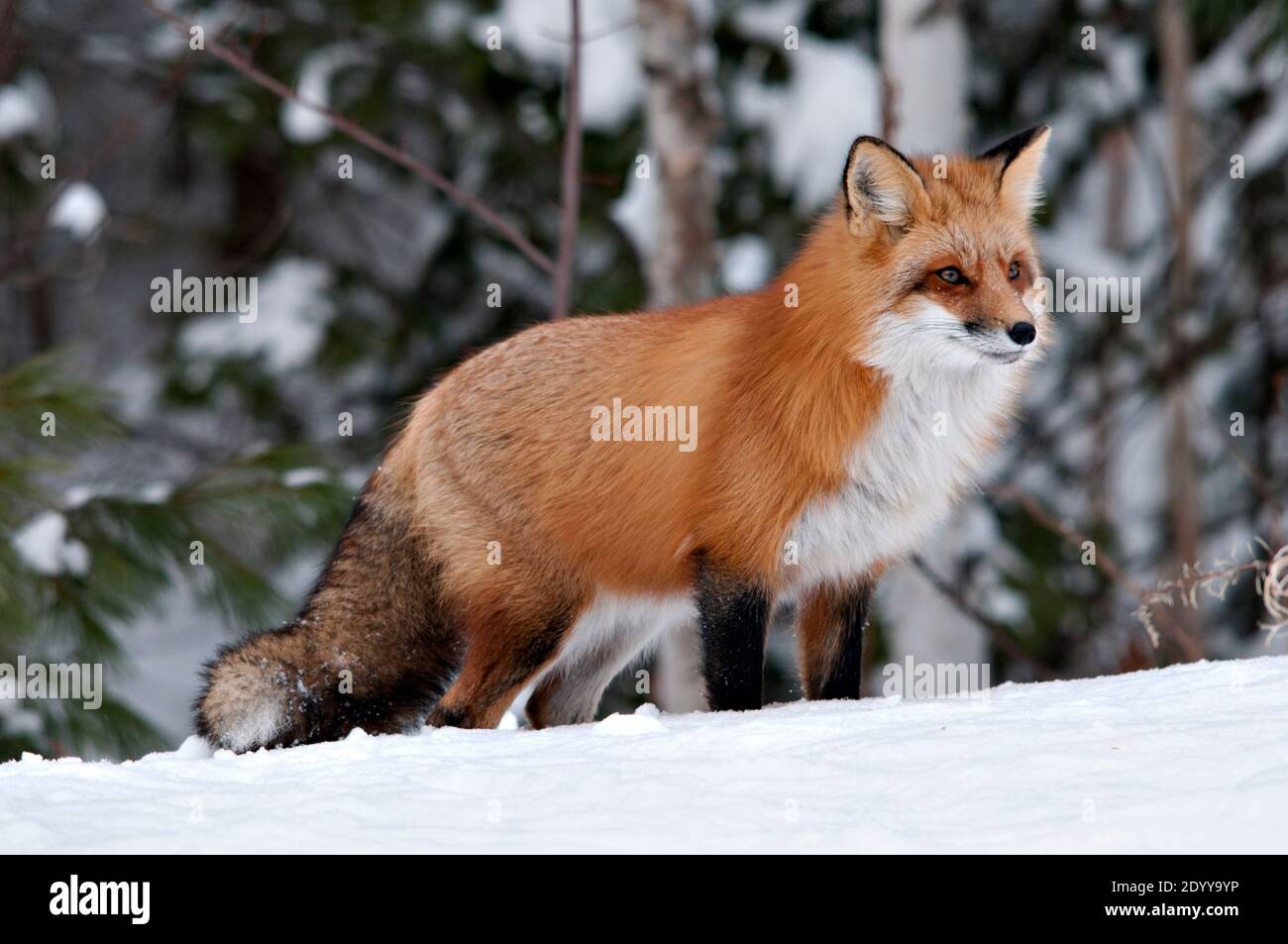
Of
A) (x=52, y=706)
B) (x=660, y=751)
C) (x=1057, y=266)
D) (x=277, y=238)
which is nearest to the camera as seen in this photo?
(x=660, y=751)

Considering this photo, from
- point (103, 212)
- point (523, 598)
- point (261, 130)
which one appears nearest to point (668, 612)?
point (523, 598)

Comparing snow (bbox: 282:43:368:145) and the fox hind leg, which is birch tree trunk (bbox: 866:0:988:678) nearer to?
snow (bbox: 282:43:368:145)

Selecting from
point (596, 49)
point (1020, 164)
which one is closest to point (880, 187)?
point (1020, 164)

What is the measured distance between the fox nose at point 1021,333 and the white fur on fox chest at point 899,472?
250 millimetres

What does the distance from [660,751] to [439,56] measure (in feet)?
28.1

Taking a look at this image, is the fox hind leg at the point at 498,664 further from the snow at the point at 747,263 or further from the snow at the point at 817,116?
the snow at the point at 817,116

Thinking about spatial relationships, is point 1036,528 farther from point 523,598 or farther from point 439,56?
point 523,598

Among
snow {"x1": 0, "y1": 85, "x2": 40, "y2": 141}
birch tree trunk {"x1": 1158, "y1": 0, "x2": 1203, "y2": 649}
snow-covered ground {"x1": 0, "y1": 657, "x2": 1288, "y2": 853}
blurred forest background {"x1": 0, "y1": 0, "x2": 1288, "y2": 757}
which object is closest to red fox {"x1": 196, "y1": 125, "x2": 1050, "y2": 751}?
snow-covered ground {"x1": 0, "y1": 657, "x2": 1288, "y2": 853}

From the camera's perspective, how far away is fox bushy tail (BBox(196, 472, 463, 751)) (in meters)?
4.33

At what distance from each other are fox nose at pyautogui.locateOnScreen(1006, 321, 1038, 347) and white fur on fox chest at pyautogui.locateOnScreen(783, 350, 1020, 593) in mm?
250

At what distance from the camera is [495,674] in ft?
15.1

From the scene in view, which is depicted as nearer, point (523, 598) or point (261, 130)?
point (523, 598)

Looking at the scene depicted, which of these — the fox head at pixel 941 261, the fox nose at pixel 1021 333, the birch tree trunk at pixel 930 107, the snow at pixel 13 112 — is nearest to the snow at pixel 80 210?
the snow at pixel 13 112

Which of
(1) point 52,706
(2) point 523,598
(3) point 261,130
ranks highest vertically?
(3) point 261,130
